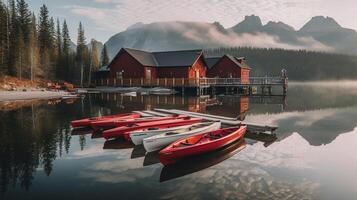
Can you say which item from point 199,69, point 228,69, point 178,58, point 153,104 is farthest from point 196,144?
point 228,69

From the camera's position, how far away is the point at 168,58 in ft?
189

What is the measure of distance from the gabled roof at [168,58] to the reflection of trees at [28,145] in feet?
106

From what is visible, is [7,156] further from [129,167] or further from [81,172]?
[129,167]

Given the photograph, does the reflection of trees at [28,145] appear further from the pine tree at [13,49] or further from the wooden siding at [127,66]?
the pine tree at [13,49]

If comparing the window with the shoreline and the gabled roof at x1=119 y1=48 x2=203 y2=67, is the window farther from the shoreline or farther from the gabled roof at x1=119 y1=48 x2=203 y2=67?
the shoreline

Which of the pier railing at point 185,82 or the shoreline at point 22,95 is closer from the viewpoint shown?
the shoreline at point 22,95

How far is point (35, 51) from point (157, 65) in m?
28.0

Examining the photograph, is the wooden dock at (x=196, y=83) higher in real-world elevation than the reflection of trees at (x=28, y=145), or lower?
higher

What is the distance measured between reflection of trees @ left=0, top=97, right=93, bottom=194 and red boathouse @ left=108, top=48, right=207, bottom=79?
3166 cm

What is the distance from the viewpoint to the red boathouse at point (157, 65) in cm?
5434

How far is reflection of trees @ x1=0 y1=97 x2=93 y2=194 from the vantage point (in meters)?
10.8

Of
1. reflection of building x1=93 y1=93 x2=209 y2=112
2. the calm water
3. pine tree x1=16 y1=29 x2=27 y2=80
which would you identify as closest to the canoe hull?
the calm water

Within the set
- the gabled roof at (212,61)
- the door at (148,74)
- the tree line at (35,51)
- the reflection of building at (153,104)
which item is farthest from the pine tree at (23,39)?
the gabled roof at (212,61)

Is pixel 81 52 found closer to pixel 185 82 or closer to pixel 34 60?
pixel 34 60
